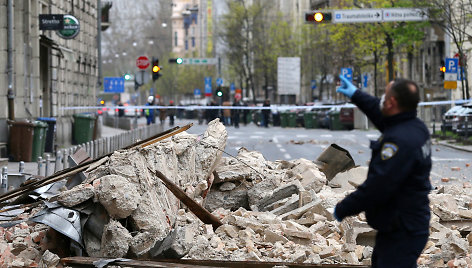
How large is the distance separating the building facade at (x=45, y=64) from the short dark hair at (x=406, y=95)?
→ 1930 centimetres

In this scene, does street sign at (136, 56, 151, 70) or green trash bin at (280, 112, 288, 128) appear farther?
green trash bin at (280, 112, 288, 128)

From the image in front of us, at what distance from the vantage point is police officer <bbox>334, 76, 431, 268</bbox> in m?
4.97

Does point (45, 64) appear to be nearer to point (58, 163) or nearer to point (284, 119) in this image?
point (58, 163)

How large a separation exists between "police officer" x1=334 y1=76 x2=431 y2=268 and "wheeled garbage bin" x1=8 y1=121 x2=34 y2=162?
60.7 ft

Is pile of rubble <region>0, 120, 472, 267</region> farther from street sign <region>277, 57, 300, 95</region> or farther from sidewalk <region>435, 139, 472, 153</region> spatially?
street sign <region>277, 57, 300, 95</region>

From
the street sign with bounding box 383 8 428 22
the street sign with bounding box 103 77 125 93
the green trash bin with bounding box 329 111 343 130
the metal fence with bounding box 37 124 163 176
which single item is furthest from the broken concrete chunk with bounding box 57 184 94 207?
the street sign with bounding box 103 77 125 93

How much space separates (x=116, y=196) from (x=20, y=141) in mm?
15210

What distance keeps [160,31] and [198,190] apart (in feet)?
384

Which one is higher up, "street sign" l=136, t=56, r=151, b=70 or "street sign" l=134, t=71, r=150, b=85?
"street sign" l=136, t=56, r=151, b=70

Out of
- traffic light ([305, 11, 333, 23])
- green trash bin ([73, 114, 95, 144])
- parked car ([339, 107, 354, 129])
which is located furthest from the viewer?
parked car ([339, 107, 354, 129])

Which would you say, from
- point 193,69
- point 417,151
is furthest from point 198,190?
point 193,69

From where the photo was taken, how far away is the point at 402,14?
36281 millimetres

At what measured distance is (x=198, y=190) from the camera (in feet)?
36.7

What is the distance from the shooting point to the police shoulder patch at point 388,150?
4.94 m
